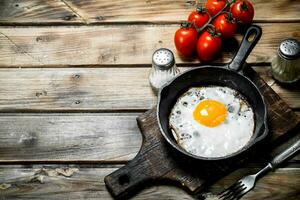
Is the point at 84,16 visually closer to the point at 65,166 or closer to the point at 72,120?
the point at 72,120

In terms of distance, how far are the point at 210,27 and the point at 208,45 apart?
0.35 feet

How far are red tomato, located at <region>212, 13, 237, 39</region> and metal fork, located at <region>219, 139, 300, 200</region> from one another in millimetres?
526

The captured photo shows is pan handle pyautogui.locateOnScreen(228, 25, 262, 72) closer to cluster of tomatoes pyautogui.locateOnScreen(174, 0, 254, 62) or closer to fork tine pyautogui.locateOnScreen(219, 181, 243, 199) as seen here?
cluster of tomatoes pyautogui.locateOnScreen(174, 0, 254, 62)

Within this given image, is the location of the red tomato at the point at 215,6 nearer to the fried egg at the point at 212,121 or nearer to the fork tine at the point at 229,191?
the fried egg at the point at 212,121

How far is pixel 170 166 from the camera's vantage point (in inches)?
63.1

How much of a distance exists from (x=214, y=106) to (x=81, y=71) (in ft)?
1.90

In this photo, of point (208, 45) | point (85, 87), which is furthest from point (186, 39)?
point (85, 87)

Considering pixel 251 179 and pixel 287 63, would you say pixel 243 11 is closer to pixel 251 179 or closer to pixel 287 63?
pixel 287 63

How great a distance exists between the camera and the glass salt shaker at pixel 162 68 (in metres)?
1.72

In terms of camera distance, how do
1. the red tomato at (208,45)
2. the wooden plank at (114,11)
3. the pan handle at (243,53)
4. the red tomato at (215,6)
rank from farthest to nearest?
the wooden plank at (114,11) < the red tomato at (215,6) < the red tomato at (208,45) < the pan handle at (243,53)

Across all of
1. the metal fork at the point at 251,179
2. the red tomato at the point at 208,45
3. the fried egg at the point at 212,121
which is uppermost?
the red tomato at the point at 208,45

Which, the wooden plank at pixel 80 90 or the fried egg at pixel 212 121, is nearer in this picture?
the fried egg at pixel 212 121

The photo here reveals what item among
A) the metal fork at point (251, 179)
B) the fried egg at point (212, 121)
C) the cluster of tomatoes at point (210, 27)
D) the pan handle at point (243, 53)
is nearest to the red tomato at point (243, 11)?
the cluster of tomatoes at point (210, 27)

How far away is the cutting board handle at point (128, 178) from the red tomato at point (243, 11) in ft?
2.37
